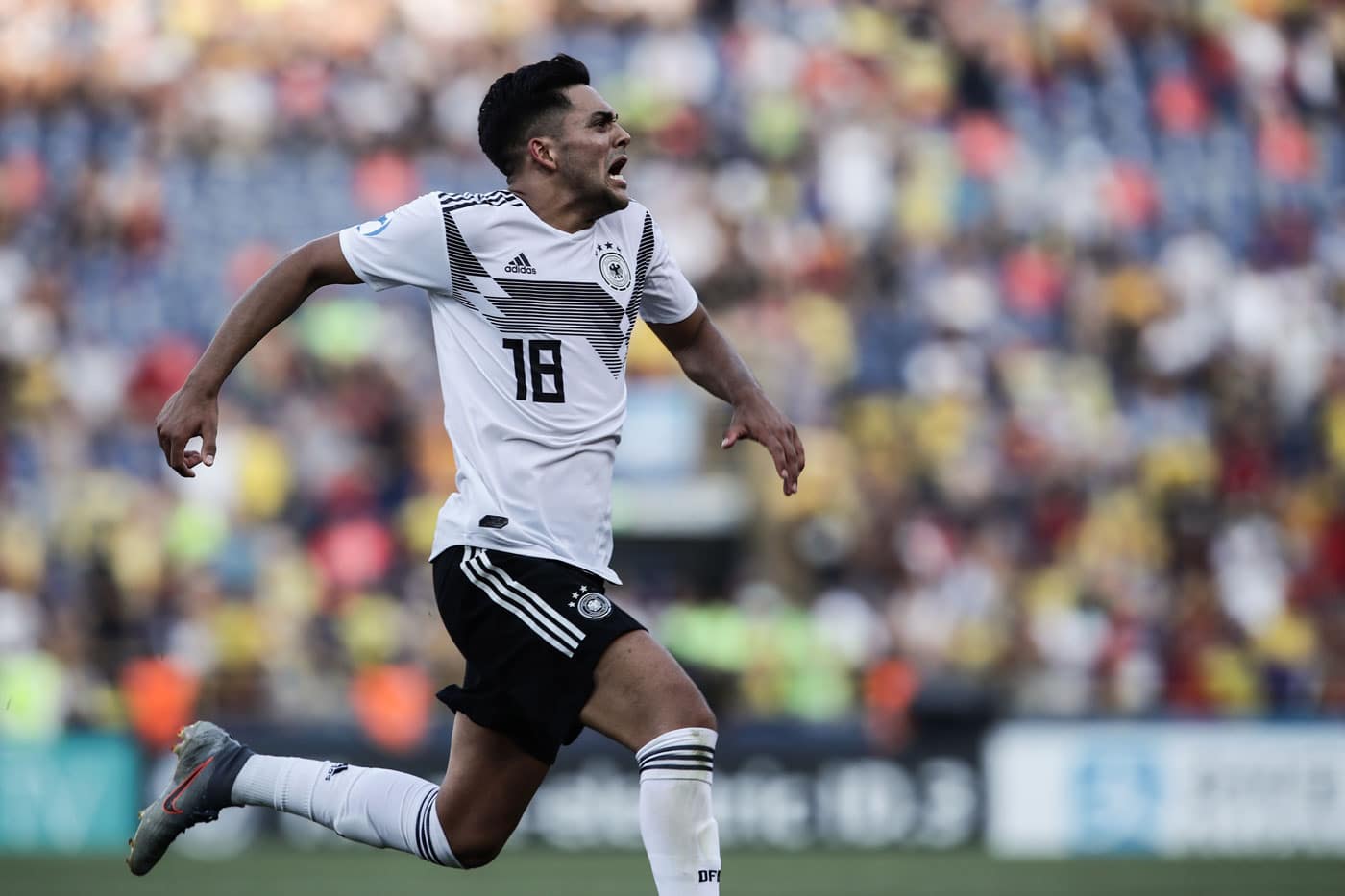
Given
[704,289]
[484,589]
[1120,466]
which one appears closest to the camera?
[484,589]

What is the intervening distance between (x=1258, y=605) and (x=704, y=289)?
5241mm

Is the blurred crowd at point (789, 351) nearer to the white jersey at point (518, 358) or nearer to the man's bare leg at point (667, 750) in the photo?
the white jersey at point (518, 358)

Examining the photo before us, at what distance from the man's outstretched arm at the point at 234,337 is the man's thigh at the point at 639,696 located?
3.84 feet

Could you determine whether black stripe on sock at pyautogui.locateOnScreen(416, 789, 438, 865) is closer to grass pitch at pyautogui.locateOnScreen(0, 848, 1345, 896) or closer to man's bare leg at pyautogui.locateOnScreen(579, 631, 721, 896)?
man's bare leg at pyautogui.locateOnScreen(579, 631, 721, 896)

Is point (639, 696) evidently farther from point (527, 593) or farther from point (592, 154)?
point (592, 154)

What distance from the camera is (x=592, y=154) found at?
5.57m

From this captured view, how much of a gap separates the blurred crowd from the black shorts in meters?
8.06

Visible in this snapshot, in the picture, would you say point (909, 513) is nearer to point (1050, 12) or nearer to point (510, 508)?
point (1050, 12)

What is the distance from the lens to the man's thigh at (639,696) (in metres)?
5.18

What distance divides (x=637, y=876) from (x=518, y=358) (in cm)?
630

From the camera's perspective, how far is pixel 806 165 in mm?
18375

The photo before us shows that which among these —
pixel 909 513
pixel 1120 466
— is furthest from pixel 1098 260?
pixel 909 513

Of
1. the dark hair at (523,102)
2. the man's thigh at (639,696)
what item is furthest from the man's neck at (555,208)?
the man's thigh at (639,696)

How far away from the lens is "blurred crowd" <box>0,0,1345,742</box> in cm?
1438
